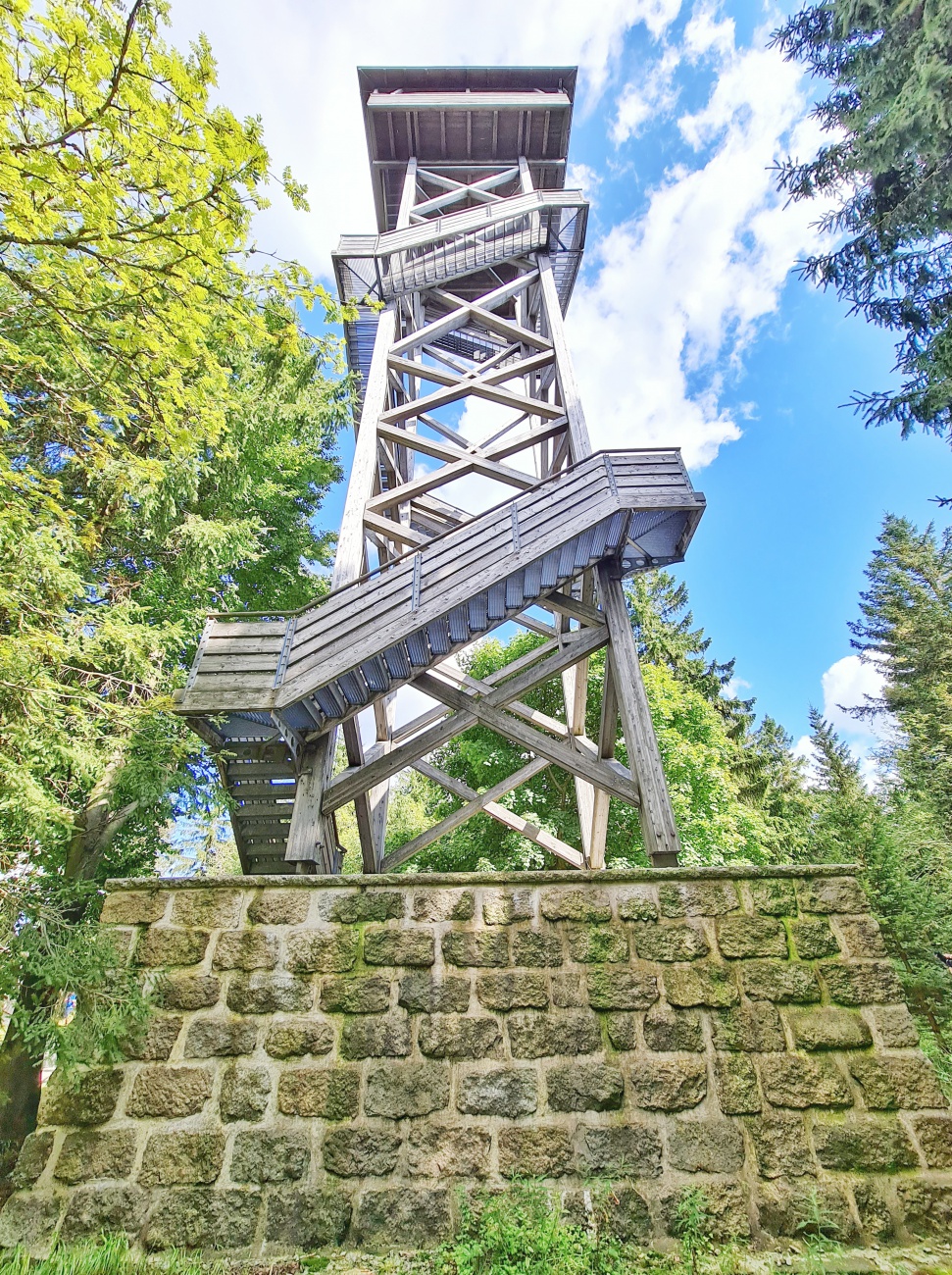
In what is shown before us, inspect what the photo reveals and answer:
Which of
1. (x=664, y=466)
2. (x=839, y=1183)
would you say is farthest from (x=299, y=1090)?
(x=664, y=466)

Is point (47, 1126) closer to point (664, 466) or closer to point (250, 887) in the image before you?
point (250, 887)

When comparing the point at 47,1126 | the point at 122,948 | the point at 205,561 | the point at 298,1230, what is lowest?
the point at 298,1230

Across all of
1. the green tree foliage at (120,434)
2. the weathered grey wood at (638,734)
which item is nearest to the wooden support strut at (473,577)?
the weathered grey wood at (638,734)

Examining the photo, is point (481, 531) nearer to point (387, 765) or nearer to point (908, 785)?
point (387, 765)

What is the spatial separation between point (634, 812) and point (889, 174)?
33.7ft

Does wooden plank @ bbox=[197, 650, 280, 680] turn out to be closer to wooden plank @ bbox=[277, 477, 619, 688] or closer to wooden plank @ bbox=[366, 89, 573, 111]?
wooden plank @ bbox=[277, 477, 619, 688]

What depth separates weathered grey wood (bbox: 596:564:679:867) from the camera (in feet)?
15.0

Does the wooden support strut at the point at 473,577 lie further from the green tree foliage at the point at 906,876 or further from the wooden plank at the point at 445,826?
the green tree foliage at the point at 906,876

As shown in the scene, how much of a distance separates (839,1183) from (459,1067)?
169 cm

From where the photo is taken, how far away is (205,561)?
754 cm

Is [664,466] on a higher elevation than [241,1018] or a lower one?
higher

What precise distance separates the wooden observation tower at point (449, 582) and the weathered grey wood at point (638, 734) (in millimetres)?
17

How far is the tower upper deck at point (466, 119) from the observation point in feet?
35.2

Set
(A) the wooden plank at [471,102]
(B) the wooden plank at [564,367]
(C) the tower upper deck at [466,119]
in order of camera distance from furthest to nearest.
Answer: (C) the tower upper deck at [466,119]
(A) the wooden plank at [471,102]
(B) the wooden plank at [564,367]
